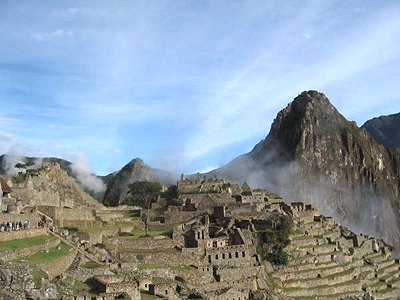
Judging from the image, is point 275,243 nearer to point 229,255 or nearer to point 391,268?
point 229,255

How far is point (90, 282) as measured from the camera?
28.1 meters

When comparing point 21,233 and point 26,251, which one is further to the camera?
point 21,233

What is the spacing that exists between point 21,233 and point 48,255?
274 centimetres

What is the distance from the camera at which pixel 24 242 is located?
94.7 ft

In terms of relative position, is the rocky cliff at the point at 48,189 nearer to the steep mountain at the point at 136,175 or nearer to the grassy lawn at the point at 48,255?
the grassy lawn at the point at 48,255

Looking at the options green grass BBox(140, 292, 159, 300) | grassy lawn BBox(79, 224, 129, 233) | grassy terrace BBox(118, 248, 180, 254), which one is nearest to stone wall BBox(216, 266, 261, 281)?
grassy terrace BBox(118, 248, 180, 254)

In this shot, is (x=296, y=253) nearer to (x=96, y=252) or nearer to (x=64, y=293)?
(x=96, y=252)

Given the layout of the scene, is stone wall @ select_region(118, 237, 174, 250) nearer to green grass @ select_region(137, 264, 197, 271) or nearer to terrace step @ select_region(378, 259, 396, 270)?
green grass @ select_region(137, 264, 197, 271)

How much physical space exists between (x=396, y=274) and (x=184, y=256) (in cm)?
3247

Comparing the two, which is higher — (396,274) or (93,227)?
(93,227)

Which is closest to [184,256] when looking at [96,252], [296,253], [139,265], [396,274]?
[139,265]

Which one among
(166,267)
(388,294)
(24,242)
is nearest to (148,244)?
(166,267)

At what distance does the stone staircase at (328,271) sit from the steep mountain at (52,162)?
1434 inches

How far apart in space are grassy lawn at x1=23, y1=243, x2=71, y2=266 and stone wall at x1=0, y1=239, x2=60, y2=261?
10.6 inches
